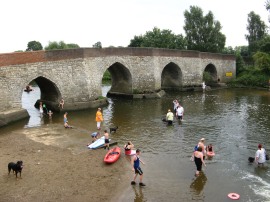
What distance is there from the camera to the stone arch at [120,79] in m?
36.6

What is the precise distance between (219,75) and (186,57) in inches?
381

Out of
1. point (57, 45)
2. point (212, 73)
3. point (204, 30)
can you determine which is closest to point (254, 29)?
point (204, 30)

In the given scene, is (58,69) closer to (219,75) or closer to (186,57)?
(186,57)

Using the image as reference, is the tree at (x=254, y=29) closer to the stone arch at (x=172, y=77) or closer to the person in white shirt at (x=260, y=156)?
the stone arch at (x=172, y=77)

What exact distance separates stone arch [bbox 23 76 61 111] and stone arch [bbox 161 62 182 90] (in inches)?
746

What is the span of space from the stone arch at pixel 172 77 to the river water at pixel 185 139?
10.2 m

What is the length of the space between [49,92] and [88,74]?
442cm

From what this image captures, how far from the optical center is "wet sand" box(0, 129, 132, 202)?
11.9m

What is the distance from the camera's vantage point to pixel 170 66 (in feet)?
148

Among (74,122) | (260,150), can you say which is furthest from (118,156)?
(74,122)

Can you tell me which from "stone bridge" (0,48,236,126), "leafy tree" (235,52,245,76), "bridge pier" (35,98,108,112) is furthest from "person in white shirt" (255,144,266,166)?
"leafy tree" (235,52,245,76)

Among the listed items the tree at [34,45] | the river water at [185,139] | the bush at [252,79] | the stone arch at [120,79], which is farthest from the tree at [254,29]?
the tree at [34,45]

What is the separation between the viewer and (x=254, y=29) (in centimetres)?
6525

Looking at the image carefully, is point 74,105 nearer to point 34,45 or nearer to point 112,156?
point 112,156
